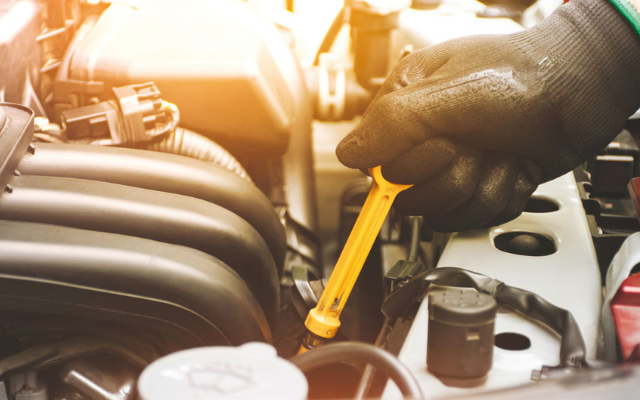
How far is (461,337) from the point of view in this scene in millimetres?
492

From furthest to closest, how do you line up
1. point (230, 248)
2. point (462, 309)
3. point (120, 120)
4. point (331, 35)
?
point (331, 35), point (120, 120), point (230, 248), point (462, 309)

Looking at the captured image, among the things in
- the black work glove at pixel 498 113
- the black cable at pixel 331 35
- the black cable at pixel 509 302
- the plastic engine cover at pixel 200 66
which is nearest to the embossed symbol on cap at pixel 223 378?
the black cable at pixel 509 302

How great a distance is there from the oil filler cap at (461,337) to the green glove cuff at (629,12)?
1.58 ft

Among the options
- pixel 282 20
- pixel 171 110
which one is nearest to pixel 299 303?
pixel 171 110

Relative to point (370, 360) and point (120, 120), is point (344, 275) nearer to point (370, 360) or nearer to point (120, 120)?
point (370, 360)

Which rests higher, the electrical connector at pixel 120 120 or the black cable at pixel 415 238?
the electrical connector at pixel 120 120

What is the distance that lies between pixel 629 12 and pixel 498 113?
23cm

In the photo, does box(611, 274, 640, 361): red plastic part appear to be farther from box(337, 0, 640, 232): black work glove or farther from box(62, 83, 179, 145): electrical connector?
box(62, 83, 179, 145): electrical connector

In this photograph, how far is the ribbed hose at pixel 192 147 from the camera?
1003mm

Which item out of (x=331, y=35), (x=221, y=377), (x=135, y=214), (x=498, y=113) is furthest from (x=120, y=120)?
(x=331, y=35)

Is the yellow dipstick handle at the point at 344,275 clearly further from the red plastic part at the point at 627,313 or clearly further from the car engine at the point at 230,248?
the red plastic part at the point at 627,313

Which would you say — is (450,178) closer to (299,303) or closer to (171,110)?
(299,303)

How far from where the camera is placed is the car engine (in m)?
0.50

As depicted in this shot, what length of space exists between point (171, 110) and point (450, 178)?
516 mm
